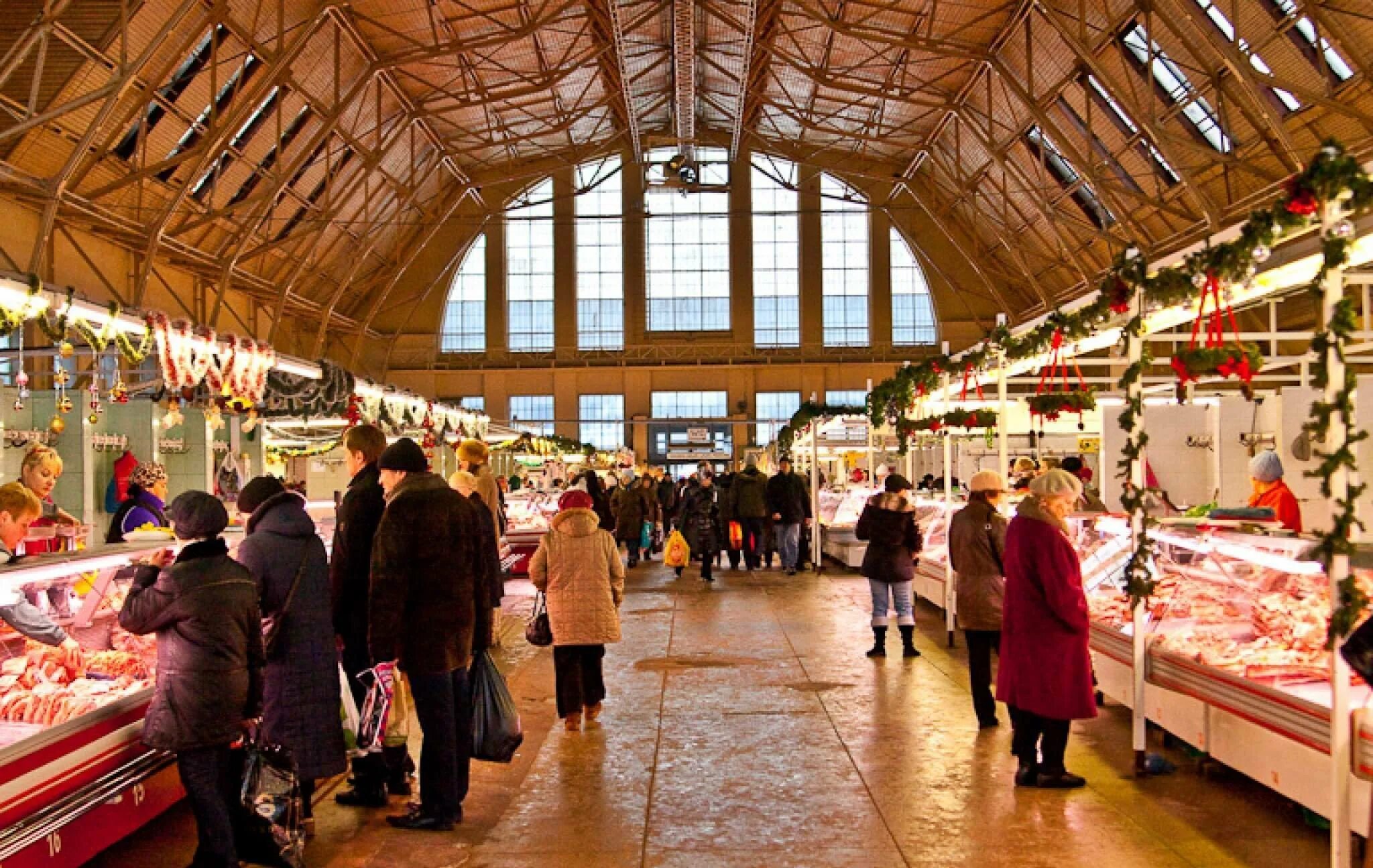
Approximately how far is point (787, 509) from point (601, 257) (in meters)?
21.1

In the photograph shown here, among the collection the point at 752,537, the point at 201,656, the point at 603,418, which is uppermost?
the point at 603,418

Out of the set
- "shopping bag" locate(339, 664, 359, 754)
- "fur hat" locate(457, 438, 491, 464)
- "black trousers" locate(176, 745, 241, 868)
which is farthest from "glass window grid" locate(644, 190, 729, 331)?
"black trousers" locate(176, 745, 241, 868)

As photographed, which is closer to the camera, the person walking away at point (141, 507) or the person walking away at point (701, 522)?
the person walking away at point (141, 507)

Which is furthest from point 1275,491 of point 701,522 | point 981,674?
point 701,522

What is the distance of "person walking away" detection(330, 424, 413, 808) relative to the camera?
545 cm

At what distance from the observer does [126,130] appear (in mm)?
18688

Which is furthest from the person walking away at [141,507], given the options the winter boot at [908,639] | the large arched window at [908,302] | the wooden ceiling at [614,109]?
the large arched window at [908,302]

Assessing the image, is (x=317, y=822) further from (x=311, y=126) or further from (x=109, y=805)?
(x=311, y=126)

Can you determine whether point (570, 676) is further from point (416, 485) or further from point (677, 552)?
point (677, 552)

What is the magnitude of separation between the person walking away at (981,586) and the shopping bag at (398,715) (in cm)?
316

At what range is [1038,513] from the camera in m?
5.81

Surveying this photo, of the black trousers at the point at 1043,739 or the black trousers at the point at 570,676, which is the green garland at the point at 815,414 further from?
the black trousers at the point at 1043,739

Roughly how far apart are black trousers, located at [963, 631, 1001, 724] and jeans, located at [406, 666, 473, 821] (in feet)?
9.83

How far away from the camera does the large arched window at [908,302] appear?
3634cm
